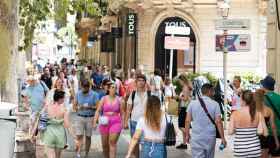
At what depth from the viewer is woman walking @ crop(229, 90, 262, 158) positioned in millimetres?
9938

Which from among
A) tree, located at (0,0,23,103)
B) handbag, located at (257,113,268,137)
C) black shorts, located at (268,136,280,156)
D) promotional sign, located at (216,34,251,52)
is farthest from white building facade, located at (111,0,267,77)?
handbag, located at (257,113,268,137)

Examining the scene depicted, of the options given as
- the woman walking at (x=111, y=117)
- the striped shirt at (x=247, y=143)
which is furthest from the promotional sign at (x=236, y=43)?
the striped shirt at (x=247, y=143)

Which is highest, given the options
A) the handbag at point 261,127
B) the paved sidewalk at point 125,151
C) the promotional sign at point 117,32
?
the promotional sign at point 117,32

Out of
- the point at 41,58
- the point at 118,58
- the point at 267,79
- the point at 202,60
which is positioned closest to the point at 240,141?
the point at 267,79

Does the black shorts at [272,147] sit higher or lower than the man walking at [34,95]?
lower

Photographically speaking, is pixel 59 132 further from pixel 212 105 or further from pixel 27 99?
pixel 27 99

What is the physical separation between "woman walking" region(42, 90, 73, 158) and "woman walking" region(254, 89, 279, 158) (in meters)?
3.36

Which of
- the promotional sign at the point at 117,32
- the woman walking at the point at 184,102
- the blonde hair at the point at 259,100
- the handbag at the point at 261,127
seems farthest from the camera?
the promotional sign at the point at 117,32

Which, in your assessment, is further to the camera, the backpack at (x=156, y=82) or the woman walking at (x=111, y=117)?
the backpack at (x=156, y=82)

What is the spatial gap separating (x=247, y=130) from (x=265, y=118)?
0.63 meters

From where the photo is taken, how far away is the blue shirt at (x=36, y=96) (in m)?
16.4

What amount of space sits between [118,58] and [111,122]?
33.7 m

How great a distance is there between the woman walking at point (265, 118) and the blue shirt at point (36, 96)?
22.5 feet

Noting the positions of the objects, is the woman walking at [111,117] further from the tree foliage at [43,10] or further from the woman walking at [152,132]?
the tree foliage at [43,10]
